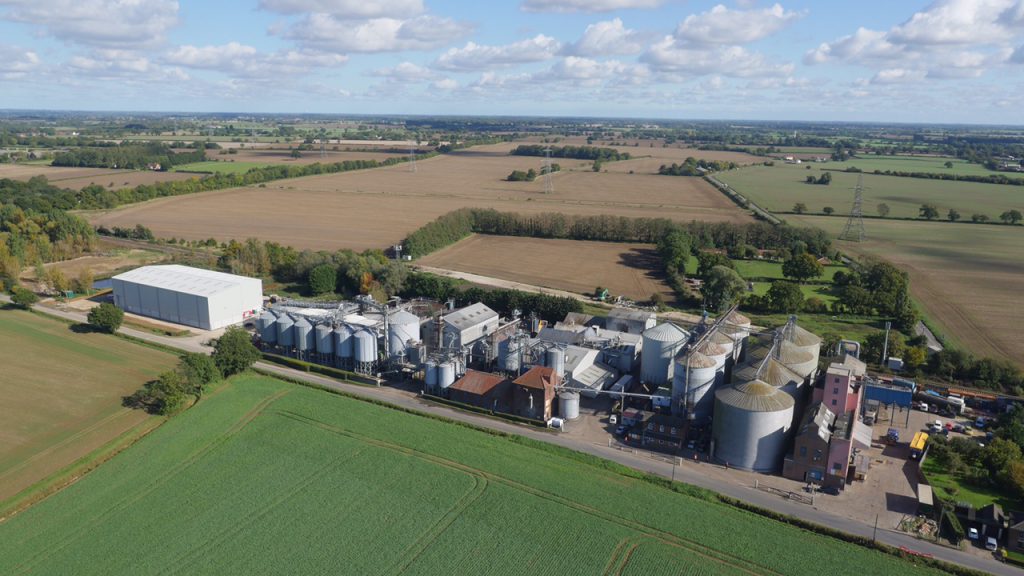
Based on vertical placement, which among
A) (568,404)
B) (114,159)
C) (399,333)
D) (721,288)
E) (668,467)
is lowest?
(668,467)

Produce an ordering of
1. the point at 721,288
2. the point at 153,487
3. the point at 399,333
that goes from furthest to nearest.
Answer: the point at 721,288, the point at 399,333, the point at 153,487

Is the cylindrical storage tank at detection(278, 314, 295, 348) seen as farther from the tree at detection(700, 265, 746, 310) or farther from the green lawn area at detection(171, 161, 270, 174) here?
the green lawn area at detection(171, 161, 270, 174)

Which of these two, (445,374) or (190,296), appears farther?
(190,296)

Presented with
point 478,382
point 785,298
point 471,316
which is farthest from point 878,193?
point 478,382

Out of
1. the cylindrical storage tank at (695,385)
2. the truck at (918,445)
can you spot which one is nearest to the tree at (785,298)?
the truck at (918,445)

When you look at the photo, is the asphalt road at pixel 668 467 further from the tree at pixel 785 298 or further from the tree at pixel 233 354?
the tree at pixel 785 298

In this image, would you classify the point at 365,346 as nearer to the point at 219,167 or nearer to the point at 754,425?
the point at 754,425
